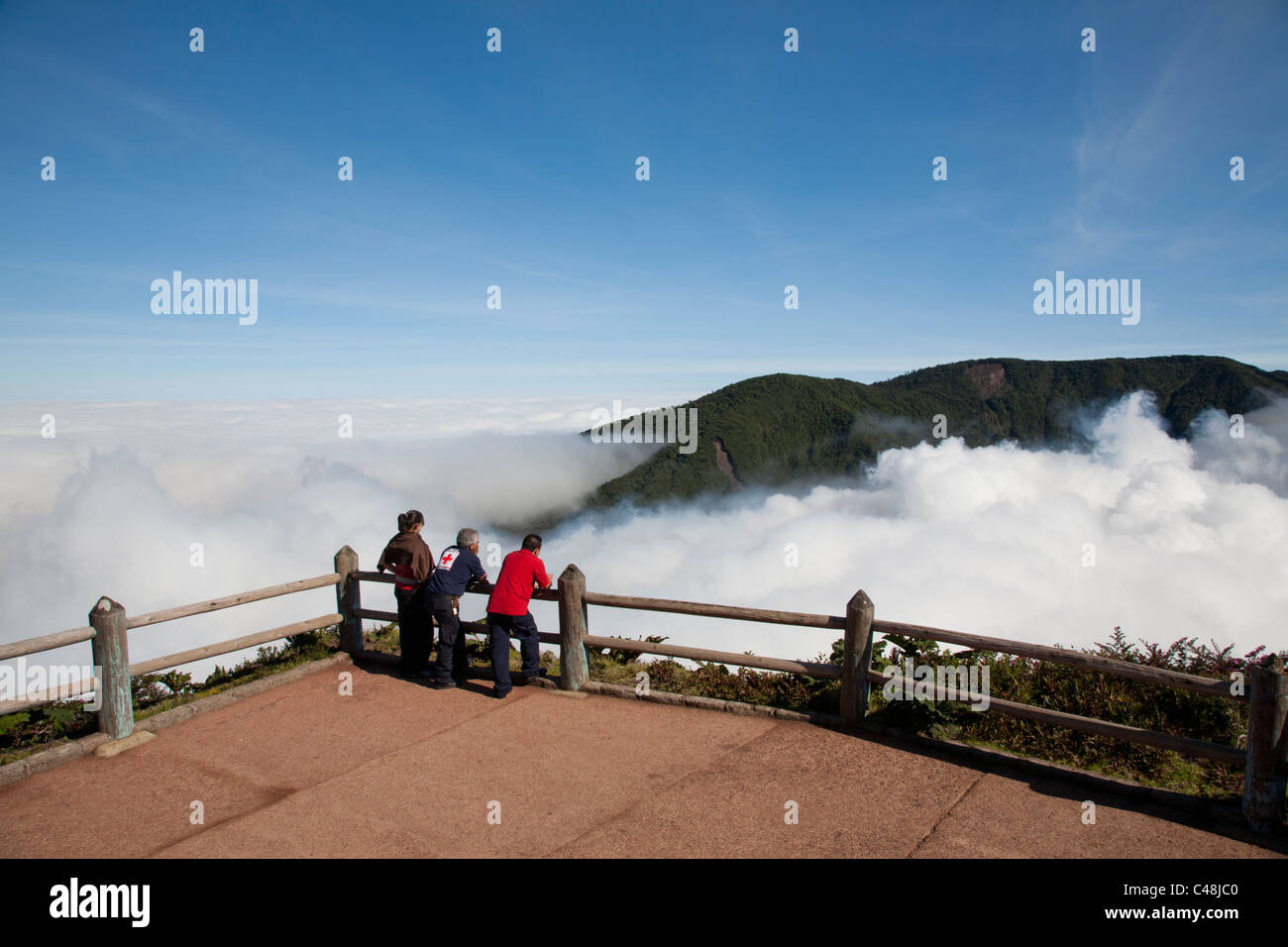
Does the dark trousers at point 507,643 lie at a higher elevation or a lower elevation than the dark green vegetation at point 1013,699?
higher

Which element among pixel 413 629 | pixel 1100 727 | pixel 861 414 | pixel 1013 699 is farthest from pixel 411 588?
pixel 861 414

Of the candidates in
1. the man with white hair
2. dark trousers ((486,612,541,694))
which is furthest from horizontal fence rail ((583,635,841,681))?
the man with white hair

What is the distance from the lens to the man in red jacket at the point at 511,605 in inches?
302

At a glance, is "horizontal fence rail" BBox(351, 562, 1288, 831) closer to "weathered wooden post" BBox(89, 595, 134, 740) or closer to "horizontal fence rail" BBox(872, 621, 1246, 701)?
"horizontal fence rail" BBox(872, 621, 1246, 701)

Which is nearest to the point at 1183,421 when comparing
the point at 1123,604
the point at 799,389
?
the point at 1123,604

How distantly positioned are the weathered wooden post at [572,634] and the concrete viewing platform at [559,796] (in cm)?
59

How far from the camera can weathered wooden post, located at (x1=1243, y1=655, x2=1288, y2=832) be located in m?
4.72

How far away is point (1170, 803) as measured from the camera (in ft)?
16.8

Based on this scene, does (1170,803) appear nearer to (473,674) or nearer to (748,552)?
(473,674)

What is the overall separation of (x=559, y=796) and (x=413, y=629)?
368 centimetres

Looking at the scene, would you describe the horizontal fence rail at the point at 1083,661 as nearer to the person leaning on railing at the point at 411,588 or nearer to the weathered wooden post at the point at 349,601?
the person leaning on railing at the point at 411,588

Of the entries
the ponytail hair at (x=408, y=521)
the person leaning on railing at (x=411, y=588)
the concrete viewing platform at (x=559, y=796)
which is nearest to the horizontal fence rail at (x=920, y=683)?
the person leaning on railing at (x=411, y=588)

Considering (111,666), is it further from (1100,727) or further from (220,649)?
(1100,727)

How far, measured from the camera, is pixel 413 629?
843 centimetres
